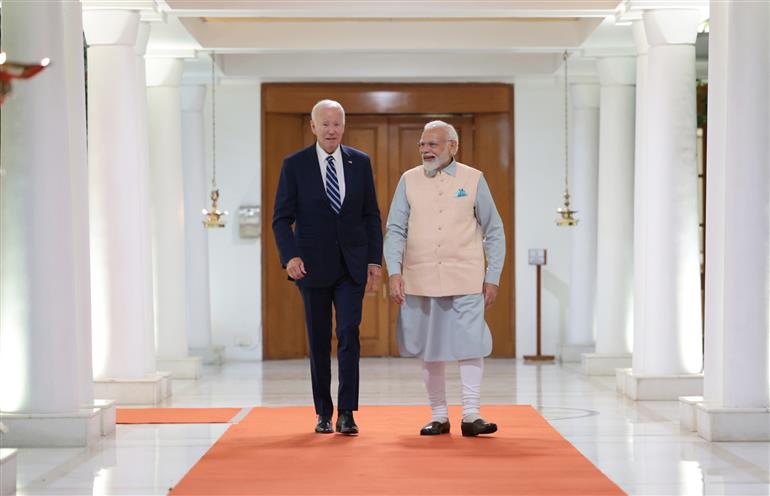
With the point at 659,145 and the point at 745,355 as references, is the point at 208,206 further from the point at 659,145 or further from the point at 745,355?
the point at 745,355

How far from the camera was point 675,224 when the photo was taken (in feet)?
30.9

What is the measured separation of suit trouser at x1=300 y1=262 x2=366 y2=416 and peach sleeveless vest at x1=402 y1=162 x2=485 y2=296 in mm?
340

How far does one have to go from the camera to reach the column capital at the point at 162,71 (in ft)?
38.4

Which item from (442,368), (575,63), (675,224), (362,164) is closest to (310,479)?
(442,368)

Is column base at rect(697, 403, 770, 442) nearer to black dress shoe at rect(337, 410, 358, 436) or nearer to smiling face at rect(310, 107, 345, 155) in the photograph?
black dress shoe at rect(337, 410, 358, 436)

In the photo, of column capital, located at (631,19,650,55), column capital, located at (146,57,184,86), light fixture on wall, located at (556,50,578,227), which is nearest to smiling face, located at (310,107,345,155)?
column capital, located at (631,19,650,55)

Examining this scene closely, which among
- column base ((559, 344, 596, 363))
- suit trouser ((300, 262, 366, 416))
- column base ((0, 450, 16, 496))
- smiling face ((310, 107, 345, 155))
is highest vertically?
smiling face ((310, 107, 345, 155))

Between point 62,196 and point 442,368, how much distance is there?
233 cm

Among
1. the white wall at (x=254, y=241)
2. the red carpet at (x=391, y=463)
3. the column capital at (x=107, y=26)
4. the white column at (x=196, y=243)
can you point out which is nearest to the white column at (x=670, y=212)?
the red carpet at (x=391, y=463)

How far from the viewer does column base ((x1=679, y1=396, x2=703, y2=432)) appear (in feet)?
24.8

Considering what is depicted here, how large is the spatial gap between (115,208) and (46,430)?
2.71m

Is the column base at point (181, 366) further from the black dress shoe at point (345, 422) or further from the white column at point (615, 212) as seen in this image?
the black dress shoe at point (345, 422)

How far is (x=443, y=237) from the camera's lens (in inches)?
277

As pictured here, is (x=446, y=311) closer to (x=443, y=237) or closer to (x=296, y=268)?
(x=443, y=237)
